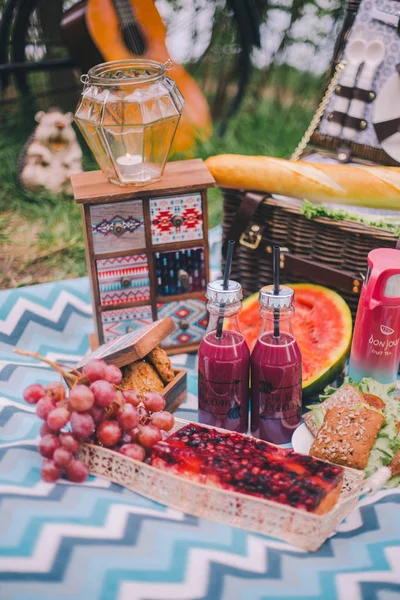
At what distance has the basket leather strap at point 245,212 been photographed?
7.15 feet

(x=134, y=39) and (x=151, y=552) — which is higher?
(x=134, y=39)

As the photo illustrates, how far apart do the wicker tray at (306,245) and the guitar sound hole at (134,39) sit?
1617mm

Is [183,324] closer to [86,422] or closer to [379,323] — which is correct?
[379,323]

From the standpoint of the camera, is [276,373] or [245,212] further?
[245,212]

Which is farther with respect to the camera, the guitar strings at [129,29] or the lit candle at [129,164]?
the guitar strings at [129,29]

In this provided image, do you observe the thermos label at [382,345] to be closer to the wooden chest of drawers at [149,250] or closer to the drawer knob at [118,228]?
the wooden chest of drawers at [149,250]

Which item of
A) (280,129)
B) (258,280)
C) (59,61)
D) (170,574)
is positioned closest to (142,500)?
(170,574)

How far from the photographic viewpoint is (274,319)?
1623 millimetres

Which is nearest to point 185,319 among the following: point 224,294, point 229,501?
point 224,294

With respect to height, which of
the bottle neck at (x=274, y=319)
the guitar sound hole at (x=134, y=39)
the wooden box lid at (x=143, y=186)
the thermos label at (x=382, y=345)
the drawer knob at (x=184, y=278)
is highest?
the guitar sound hole at (x=134, y=39)

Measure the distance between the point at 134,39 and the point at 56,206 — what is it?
995 millimetres

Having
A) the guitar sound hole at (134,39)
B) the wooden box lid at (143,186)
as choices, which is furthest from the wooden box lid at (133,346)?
the guitar sound hole at (134,39)

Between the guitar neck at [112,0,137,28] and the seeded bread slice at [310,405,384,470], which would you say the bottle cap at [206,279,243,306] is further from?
the guitar neck at [112,0,137,28]

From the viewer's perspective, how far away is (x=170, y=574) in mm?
1260
